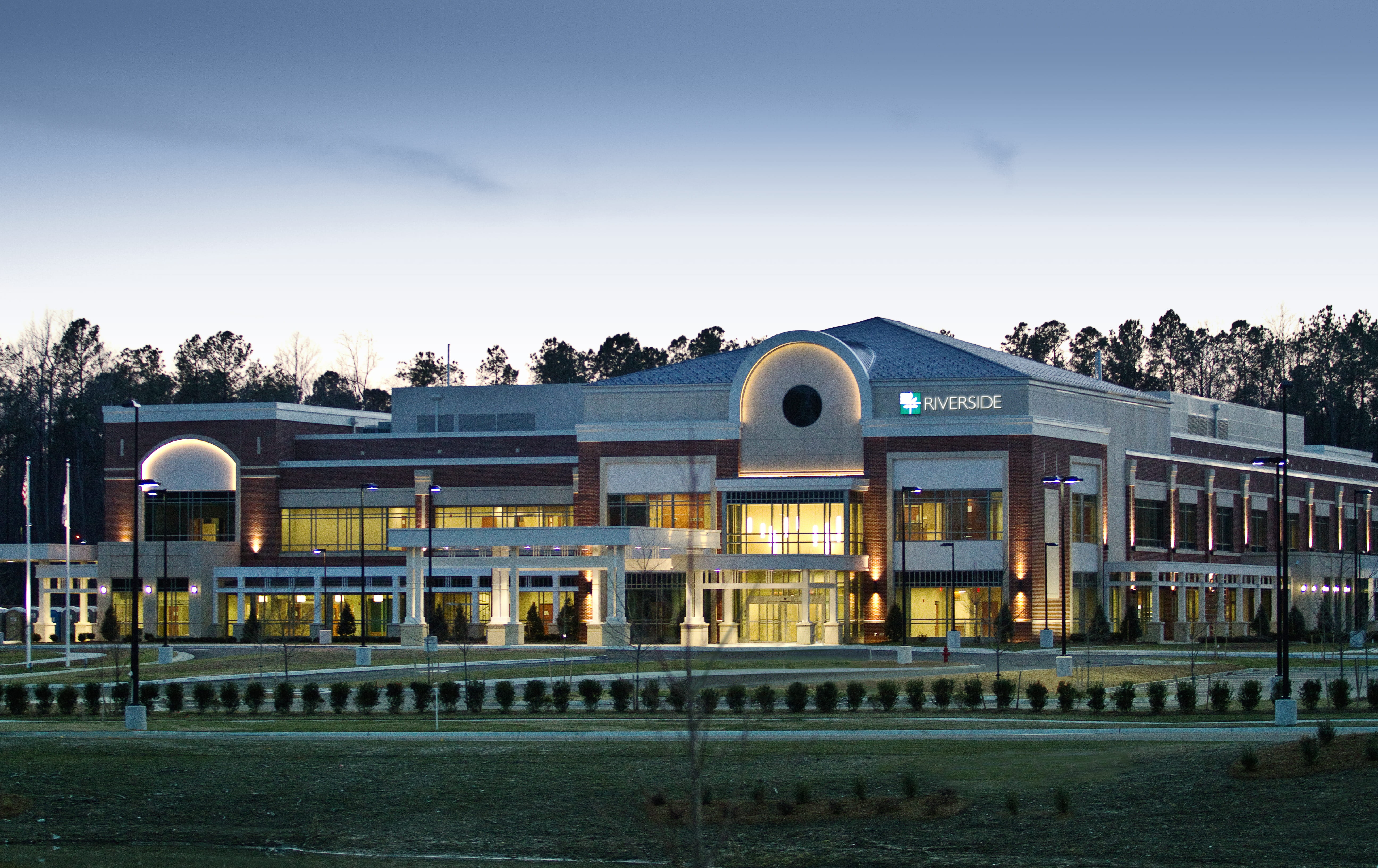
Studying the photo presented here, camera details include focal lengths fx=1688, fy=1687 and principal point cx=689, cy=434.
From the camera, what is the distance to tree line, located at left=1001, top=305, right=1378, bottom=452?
467 feet

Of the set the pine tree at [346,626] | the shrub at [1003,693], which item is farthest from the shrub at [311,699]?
the pine tree at [346,626]

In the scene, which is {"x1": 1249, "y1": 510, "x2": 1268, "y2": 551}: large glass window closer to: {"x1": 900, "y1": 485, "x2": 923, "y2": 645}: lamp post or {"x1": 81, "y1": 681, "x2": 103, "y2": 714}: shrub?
{"x1": 900, "y1": 485, "x2": 923, "y2": 645}: lamp post

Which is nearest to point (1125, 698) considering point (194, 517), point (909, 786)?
point (909, 786)

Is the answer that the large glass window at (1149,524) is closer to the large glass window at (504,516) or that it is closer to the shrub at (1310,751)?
the large glass window at (504,516)

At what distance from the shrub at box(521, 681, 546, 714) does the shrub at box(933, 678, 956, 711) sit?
9447 millimetres

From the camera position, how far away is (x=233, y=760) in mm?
29719

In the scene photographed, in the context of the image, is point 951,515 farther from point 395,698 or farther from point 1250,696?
point 395,698

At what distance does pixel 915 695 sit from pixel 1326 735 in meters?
14.0

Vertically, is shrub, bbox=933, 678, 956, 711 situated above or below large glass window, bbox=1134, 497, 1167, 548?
below

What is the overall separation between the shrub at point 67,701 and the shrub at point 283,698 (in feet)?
15.9

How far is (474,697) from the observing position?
1599 inches

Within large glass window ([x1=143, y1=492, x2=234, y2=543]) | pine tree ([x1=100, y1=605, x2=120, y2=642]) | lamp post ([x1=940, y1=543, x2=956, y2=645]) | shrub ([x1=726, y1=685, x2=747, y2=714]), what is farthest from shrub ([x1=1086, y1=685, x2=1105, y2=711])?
large glass window ([x1=143, y1=492, x2=234, y2=543])

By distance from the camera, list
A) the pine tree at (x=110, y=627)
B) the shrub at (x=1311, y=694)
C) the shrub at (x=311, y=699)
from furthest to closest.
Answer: the pine tree at (x=110, y=627) < the shrub at (x=311, y=699) < the shrub at (x=1311, y=694)

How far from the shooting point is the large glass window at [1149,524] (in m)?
88.5
